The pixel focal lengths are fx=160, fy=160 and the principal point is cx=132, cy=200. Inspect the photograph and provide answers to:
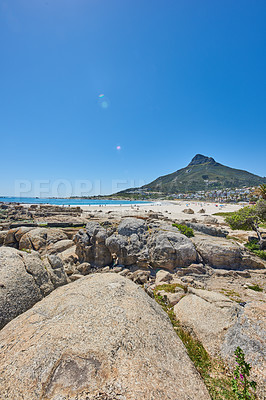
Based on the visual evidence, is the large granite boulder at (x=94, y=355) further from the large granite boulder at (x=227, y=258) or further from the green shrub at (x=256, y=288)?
the large granite boulder at (x=227, y=258)

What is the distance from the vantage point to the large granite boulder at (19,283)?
514 centimetres

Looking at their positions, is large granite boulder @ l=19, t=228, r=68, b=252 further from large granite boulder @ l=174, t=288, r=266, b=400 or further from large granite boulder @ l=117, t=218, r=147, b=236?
large granite boulder @ l=174, t=288, r=266, b=400

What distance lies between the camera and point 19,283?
226 inches

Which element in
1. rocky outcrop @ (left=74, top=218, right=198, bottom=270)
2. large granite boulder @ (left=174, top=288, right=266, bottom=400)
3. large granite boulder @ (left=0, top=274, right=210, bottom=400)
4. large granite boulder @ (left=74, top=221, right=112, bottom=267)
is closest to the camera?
large granite boulder @ (left=0, top=274, right=210, bottom=400)

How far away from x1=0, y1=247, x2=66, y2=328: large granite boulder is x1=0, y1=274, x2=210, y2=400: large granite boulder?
59 cm

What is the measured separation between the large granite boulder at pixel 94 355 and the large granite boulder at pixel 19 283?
59cm

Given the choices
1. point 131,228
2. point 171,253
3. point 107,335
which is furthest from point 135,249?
point 107,335

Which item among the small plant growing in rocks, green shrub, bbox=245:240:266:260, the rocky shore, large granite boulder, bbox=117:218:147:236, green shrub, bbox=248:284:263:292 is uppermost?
large granite boulder, bbox=117:218:147:236

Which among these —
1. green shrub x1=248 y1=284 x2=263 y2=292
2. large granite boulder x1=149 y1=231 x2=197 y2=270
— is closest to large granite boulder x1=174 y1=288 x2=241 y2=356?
green shrub x1=248 y1=284 x2=263 y2=292

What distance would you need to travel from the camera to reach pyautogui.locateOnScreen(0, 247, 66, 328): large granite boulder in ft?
16.9

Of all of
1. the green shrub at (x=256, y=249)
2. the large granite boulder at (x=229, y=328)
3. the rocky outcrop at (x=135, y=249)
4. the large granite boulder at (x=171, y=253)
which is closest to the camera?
the large granite boulder at (x=229, y=328)

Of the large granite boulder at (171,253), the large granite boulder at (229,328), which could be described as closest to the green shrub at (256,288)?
the large granite boulder at (171,253)

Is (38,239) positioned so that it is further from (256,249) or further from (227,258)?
(256,249)

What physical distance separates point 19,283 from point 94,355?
4083mm
